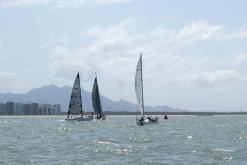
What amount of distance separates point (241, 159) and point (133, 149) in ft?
44.0

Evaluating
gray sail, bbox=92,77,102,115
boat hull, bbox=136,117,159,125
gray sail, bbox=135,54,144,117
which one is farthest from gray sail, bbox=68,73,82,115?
gray sail, bbox=135,54,144,117

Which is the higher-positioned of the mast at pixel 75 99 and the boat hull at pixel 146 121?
the mast at pixel 75 99

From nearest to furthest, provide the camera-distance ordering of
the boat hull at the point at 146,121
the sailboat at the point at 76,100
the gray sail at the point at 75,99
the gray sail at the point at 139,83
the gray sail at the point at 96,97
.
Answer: the boat hull at the point at 146,121 < the gray sail at the point at 139,83 < the sailboat at the point at 76,100 < the gray sail at the point at 75,99 < the gray sail at the point at 96,97

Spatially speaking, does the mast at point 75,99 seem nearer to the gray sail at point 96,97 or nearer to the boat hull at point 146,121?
the gray sail at point 96,97

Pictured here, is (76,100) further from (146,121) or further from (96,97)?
(146,121)

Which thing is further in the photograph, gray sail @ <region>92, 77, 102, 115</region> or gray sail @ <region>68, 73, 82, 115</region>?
gray sail @ <region>92, 77, 102, 115</region>

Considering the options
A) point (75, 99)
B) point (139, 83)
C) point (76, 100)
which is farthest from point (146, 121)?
point (75, 99)

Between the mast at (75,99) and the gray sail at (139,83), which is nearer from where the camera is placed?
the gray sail at (139,83)

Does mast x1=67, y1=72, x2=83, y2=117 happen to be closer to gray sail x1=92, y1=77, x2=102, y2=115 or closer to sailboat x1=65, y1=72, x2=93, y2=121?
sailboat x1=65, y1=72, x2=93, y2=121

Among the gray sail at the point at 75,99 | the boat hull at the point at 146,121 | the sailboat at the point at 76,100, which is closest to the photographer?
the boat hull at the point at 146,121

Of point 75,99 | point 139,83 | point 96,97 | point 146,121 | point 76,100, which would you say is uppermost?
point 139,83

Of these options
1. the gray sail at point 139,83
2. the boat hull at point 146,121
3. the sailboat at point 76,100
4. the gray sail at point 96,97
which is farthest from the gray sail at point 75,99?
the gray sail at point 139,83

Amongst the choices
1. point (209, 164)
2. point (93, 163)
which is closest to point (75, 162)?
point (93, 163)

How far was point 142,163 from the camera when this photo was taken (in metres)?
50.1
